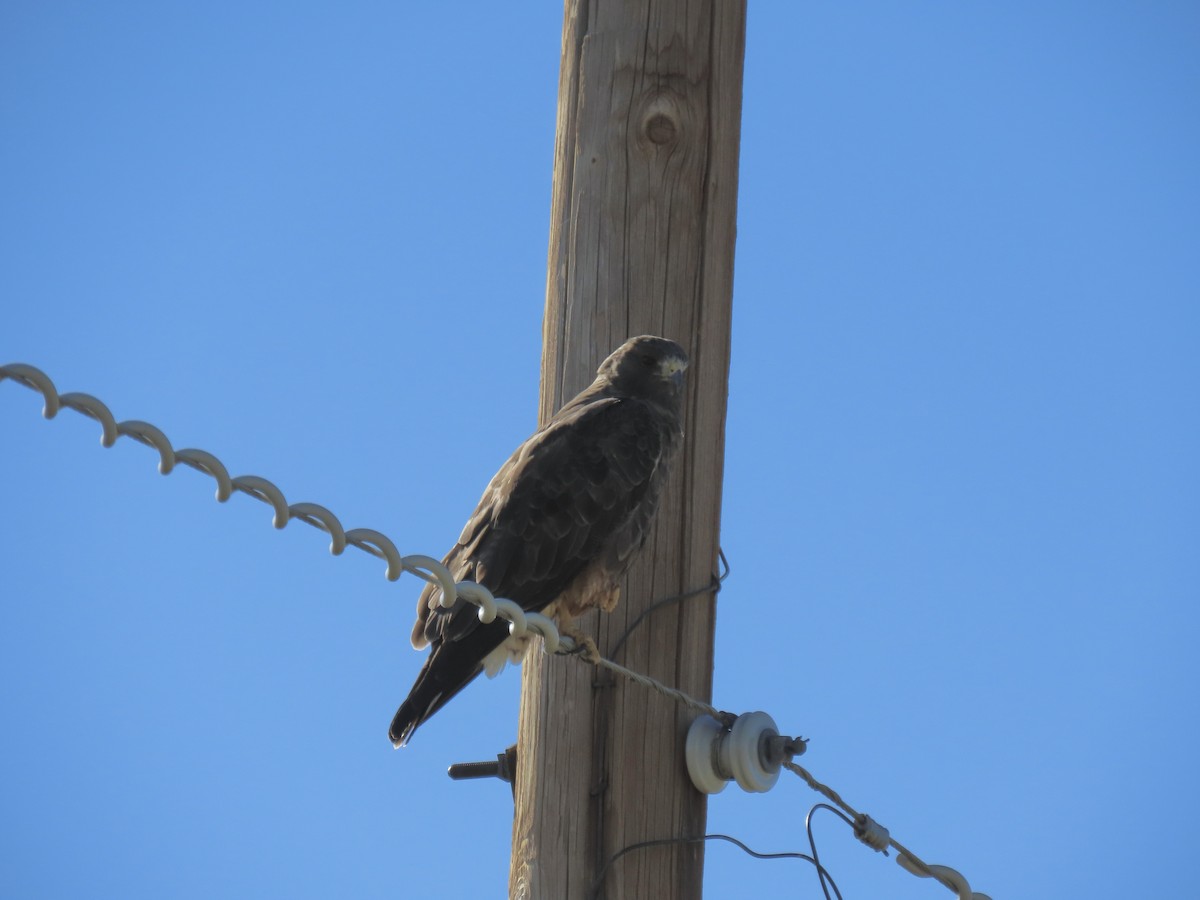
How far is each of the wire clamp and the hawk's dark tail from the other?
732mm

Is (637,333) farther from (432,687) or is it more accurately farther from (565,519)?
(432,687)

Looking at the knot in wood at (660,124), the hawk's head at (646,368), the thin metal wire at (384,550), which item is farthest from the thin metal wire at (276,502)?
the knot in wood at (660,124)

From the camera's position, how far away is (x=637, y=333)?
4238 mm

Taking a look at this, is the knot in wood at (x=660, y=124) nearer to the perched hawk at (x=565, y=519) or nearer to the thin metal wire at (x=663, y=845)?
the perched hawk at (x=565, y=519)

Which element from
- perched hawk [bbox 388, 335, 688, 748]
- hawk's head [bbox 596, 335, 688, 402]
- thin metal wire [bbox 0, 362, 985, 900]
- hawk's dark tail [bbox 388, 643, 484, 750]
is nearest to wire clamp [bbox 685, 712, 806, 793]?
thin metal wire [bbox 0, 362, 985, 900]

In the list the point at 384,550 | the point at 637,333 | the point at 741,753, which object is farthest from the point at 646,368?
the point at 384,550

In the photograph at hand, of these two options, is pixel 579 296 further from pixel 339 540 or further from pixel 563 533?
pixel 339 540

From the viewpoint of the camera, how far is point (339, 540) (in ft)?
9.48

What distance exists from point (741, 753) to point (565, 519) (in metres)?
1.12

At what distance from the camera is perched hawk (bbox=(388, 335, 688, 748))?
4.30 metres

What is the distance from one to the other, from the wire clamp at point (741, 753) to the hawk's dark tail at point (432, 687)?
73cm

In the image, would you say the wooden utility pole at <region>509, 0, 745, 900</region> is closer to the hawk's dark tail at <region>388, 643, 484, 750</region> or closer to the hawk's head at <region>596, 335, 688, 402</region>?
the hawk's head at <region>596, 335, 688, 402</region>

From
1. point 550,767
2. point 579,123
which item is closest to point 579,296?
point 579,123

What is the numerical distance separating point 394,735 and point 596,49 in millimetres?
2113
